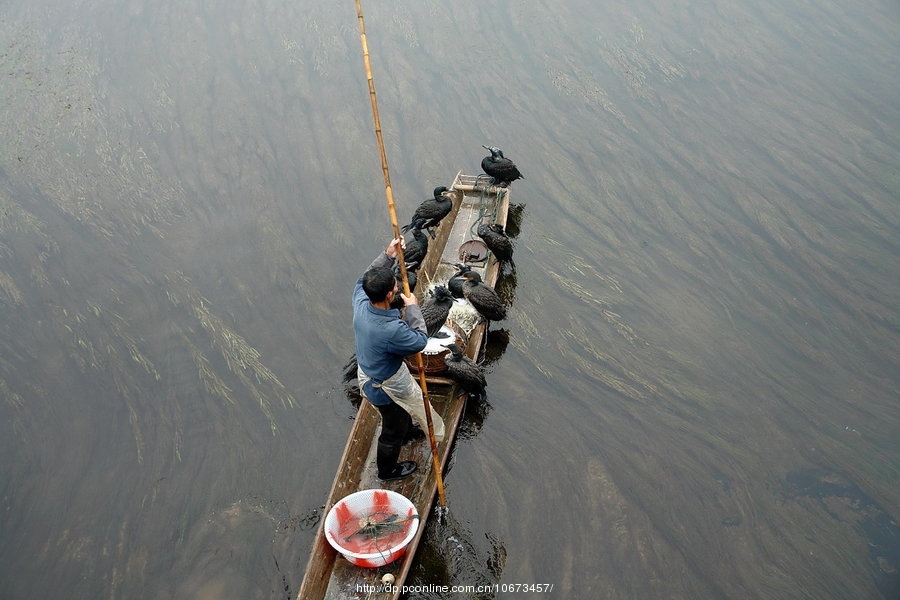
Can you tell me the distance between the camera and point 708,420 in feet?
21.9

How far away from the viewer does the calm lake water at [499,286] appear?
568 centimetres

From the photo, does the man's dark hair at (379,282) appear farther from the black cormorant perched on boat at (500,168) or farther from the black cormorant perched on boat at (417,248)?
the black cormorant perched on boat at (500,168)

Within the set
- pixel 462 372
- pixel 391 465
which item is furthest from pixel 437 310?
pixel 391 465

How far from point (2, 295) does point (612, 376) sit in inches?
273

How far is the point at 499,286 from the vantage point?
8.04m

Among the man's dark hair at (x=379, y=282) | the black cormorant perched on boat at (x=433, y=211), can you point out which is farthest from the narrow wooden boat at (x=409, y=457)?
the man's dark hair at (x=379, y=282)

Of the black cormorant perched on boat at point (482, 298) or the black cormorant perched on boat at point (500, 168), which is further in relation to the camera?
the black cormorant perched on boat at point (500, 168)

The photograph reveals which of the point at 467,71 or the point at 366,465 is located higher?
the point at 467,71

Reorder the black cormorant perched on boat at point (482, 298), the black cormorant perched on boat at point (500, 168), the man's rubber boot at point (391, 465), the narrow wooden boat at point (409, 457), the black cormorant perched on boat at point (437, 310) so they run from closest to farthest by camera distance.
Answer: the narrow wooden boat at point (409, 457) → the man's rubber boot at point (391, 465) → the black cormorant perched on boat at point (437, 310) → the black cormorant perched on boat at point (482, 298) → the black cormorant perched on boat at point (500, 168)

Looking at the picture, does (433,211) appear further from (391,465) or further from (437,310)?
(391,465)

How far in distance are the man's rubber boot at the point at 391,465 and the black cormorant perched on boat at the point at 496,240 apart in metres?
2.99

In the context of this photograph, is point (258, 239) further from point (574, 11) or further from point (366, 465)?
point (574, 11)

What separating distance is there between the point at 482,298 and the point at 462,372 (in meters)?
1.14

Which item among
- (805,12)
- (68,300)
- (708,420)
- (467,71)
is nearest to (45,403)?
(68,300)
